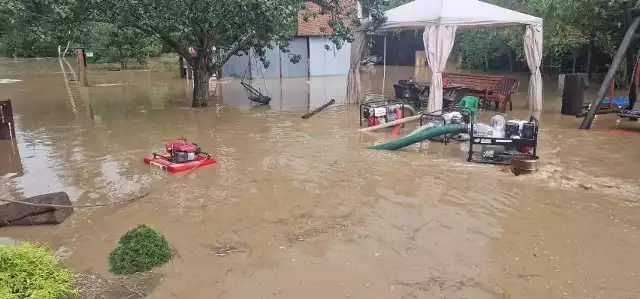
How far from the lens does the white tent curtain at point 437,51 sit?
12.7m

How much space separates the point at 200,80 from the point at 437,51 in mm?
7307

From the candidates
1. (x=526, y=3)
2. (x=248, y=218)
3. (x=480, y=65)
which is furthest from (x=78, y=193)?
(x=480, y=65)

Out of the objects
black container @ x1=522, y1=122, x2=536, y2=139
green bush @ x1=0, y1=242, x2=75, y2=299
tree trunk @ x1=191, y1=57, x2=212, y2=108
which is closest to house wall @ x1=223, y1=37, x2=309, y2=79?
tree trunk @ x1=191, y1=57, x2=212, y2=108

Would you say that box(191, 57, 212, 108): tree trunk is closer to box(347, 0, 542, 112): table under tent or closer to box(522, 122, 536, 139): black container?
box(347, 0, 542, 112): table under tent

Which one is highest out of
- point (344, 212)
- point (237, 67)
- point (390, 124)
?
point (237, 67)

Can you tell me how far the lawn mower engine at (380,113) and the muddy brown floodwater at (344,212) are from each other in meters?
0.47

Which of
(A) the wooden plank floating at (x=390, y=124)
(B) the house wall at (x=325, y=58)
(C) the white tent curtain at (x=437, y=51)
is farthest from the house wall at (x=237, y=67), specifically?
(A) the wooden plank floating at (x=390, y=124)

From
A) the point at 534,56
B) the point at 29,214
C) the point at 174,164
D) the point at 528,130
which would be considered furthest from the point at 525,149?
the point at 29,214

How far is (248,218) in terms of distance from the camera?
6273 millimetres

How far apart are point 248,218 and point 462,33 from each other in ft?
79.0

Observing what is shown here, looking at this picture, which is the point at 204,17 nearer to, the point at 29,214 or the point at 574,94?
the point at 29,214

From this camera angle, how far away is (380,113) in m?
11.6

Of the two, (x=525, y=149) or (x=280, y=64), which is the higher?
(x=280, y=64)

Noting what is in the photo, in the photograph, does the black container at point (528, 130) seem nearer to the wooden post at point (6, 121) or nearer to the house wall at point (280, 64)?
the wooden post at point (6, 121)
